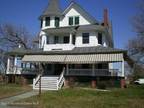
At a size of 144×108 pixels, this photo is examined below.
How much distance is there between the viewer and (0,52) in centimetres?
6247

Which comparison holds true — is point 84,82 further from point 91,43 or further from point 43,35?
point 43,35

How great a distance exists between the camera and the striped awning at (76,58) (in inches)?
1110

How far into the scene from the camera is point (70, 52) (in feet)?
102

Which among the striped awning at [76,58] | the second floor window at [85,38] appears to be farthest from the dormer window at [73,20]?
the striped awning at [76,58]

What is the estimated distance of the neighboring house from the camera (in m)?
28.8

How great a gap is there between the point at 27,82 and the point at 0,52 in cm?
3366

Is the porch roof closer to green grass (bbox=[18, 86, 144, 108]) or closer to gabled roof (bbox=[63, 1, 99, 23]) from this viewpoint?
gabled roof (bbox=[63, 1, 99, 23])

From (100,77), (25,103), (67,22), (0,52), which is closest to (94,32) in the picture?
(67,22)

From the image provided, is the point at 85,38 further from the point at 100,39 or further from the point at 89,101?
the point at 89,101

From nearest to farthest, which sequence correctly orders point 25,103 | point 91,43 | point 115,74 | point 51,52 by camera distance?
point 25,103, point 115,74, point 51,52, point 91,43

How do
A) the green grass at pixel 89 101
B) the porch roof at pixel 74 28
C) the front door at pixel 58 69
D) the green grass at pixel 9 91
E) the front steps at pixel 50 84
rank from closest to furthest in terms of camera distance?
the green grass at pixel 89 101 < the green grass at pixel 9 91 < the front steps at pixel 50 84 < the porch roof at pixel 74 28 < the front door at pixel 58 69

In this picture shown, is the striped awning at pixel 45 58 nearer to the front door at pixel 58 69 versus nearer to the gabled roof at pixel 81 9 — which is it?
the front door at pixel 58 69

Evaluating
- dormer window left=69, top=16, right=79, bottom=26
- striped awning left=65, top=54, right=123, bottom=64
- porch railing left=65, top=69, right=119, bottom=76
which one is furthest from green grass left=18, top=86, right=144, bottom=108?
dormer window left=69, top=16, right=79, bottom=26

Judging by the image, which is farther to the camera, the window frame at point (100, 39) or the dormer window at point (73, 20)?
the dormer window at point (73, 20)
